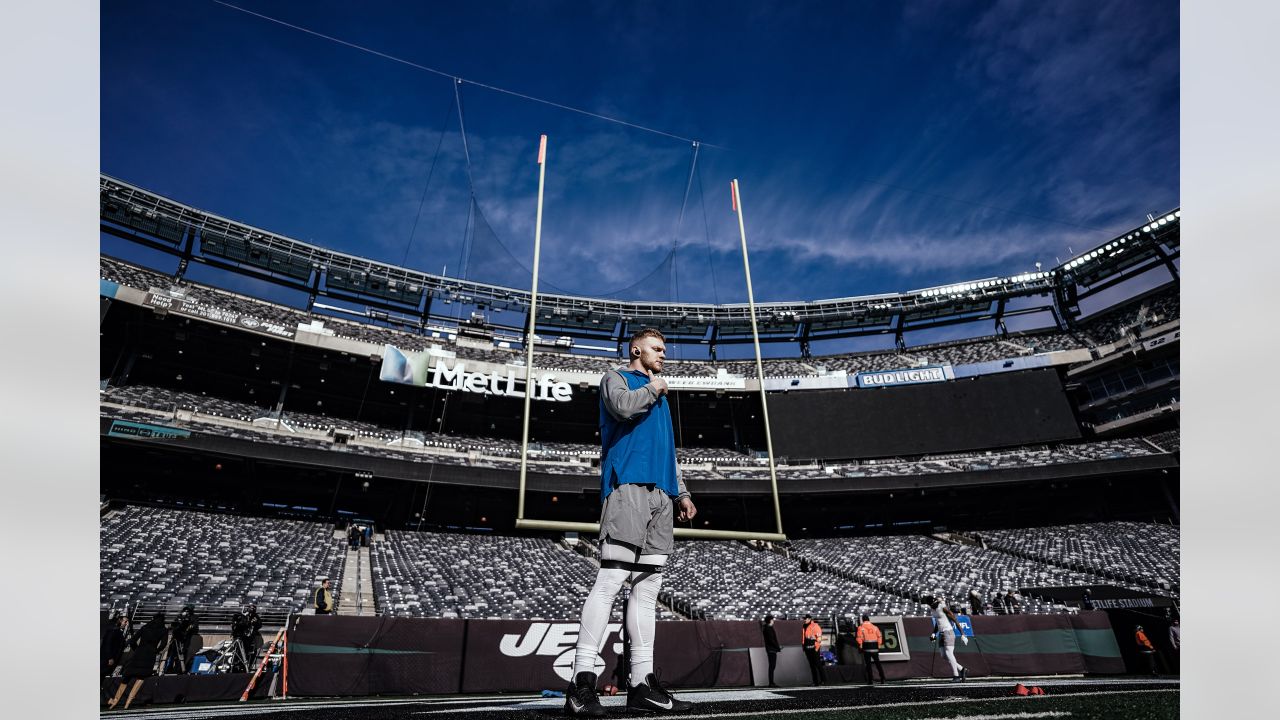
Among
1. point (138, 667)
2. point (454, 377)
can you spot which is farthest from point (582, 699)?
point (454, 377)

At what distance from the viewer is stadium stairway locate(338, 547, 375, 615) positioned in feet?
49.6

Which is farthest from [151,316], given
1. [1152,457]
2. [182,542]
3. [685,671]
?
[1152,457]

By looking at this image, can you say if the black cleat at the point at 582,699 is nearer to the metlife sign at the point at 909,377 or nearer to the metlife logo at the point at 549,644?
the metlife logo at the point at 549,644

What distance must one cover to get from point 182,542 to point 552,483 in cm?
1289

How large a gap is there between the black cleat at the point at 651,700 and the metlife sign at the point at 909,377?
33222 mm

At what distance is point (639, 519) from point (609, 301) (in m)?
35.4

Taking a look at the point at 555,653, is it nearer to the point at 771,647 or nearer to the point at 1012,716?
the point at 771,647

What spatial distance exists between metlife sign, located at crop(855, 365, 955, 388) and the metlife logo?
2844 centimetres

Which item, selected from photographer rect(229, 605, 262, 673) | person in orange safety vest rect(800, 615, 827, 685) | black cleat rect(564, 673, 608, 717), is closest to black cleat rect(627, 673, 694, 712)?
black cleat rect(564, 673, 608, 717)

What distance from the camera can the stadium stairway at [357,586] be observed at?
15.1m

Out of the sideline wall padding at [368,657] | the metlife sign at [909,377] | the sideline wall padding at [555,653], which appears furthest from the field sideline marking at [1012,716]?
the metlife sign at [909,377]

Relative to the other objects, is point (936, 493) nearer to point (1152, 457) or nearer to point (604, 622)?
point (1152, 457)

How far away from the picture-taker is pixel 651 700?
9.61ft

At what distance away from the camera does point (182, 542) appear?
17375 mm
